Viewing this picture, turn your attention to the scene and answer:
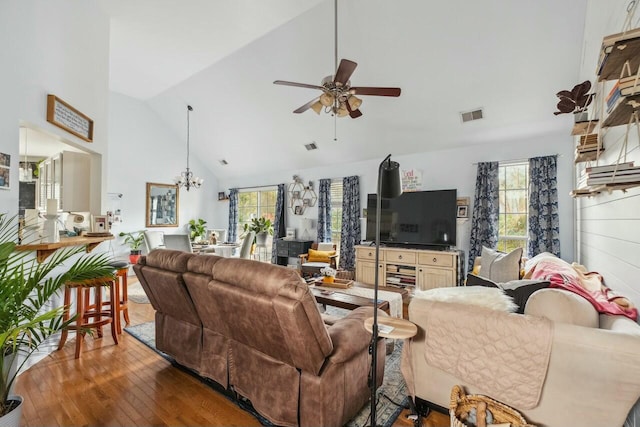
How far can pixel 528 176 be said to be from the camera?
4.48m

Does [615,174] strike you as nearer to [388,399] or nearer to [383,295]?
[388,399]

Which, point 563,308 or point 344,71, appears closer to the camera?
point 563,308

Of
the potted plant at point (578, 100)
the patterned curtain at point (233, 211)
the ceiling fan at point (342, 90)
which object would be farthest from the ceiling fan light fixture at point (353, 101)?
the patterned curtain at point (233, 211)

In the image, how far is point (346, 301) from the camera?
A: 9.73 feet

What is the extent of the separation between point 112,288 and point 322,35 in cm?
379

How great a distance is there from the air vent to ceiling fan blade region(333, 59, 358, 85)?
2408 millimetres

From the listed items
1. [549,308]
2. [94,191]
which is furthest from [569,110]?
[94,191]

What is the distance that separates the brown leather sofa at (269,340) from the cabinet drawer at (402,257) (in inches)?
115

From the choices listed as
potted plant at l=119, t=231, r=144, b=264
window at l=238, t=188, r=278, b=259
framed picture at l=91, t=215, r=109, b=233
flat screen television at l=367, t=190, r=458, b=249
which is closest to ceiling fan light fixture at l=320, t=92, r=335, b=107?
framed picture at l=91, t=215, r=109, b=233

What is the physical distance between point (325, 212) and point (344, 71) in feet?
13.5

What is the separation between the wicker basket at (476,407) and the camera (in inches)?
58.9

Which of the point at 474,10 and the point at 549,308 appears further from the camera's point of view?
the point at 474,10

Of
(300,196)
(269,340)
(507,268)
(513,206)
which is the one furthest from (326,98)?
(300,196)

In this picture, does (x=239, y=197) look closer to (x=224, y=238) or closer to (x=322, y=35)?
(x=224, y=238)
